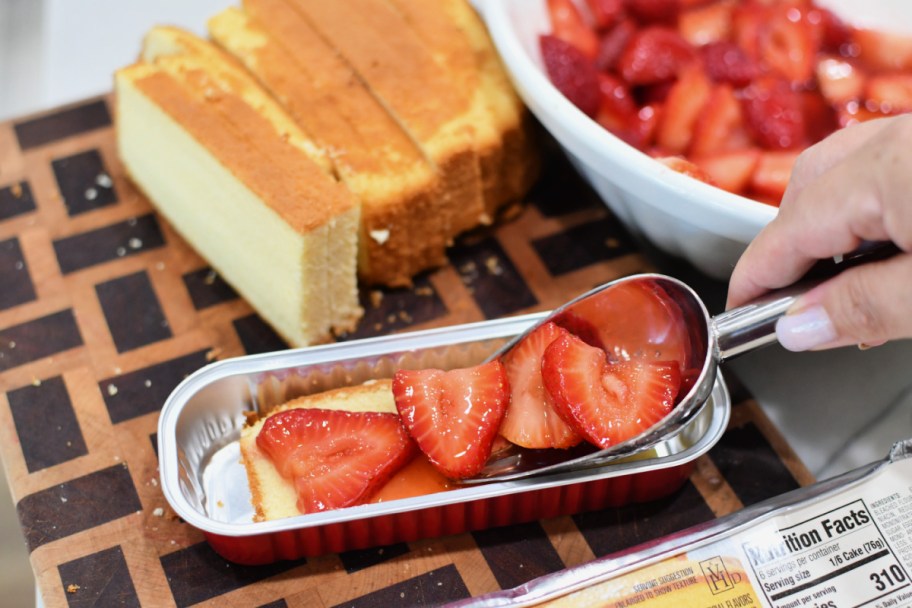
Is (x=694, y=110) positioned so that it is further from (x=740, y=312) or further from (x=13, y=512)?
(x=13, y=512)

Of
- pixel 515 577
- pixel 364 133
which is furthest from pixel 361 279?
pixel 515 577

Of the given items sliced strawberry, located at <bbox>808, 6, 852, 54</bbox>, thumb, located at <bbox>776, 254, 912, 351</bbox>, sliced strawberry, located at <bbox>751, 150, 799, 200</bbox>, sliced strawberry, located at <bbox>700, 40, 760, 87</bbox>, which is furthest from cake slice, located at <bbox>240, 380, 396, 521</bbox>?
sliced strawberry, located at <bbox>808, 6, 852, 54</bbox>

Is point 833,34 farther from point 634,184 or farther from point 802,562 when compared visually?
point 802,562

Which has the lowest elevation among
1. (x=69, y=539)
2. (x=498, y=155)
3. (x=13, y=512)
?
(x=13, y=512)

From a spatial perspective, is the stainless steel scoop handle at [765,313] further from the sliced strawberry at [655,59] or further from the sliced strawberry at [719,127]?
the sliced strawberry at [655,59]

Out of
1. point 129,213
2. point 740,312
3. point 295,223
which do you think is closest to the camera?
point 740,312

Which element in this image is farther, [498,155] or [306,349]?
[498,155]

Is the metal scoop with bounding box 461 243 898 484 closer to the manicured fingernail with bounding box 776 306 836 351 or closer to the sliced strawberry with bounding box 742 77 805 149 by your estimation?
the manicured fingernail with bounding box 776 306 836 351
